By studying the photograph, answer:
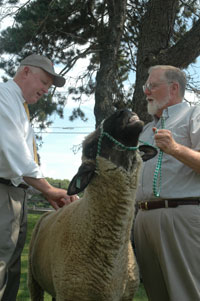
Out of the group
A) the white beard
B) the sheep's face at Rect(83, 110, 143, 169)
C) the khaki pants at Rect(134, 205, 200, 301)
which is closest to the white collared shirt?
the sheep's face at Rect(83, 110, 143, 169)

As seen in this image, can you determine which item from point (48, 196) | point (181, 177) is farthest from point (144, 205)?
point (48, 196)

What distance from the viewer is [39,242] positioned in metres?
3.94

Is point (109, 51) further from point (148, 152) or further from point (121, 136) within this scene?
point (121, 136)

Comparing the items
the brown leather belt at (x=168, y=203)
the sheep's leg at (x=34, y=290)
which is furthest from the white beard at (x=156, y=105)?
the sheep's leg at (x=34, y=290)

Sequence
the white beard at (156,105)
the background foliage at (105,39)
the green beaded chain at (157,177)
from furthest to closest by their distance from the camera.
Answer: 1. the background foliage at (105,39)
2. the white beard at (156,105)
3. the green beaded chain at (157,177)

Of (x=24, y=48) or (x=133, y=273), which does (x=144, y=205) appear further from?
A: (x=24, y=48)

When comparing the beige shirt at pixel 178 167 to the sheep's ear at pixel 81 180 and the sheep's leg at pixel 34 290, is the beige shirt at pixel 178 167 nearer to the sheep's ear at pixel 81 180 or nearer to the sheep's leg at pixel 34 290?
the sheep's ear at pixel 81 180

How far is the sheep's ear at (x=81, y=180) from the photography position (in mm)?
2824

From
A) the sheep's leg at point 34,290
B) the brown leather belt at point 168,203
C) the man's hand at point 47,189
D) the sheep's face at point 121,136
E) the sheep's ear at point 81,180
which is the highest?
the sheep's face at point 121,136

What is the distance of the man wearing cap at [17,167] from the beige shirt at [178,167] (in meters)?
0.77

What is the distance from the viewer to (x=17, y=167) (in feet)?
10.1

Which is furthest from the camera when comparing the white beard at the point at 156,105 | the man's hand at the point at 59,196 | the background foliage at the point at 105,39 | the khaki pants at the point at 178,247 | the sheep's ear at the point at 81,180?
the background foliage at the point at 105,39

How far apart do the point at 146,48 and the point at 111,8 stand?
2557mm

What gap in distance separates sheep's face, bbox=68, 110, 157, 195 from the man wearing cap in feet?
1.48
